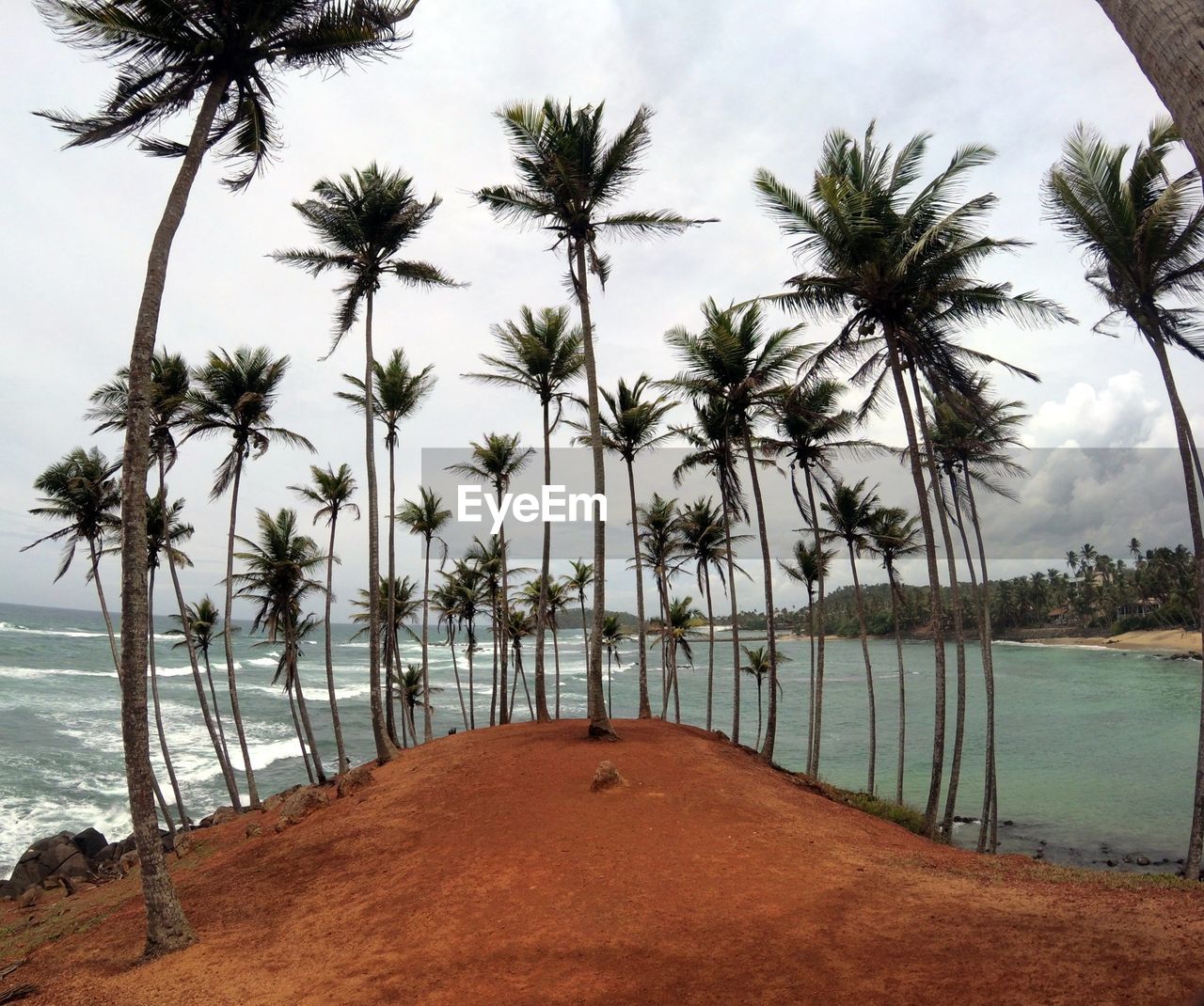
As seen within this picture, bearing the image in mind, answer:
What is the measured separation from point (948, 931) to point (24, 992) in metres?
9.17

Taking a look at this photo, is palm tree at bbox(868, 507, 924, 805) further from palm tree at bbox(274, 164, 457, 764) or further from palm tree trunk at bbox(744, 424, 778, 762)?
palm tree at bbox(274, 164, 457, 764)

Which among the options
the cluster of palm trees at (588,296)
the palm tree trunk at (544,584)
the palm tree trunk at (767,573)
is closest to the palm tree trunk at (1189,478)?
the cluster of palm trees at (588,296)

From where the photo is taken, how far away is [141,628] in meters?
6.89

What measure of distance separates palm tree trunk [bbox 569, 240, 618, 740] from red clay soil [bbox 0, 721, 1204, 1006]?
229cm

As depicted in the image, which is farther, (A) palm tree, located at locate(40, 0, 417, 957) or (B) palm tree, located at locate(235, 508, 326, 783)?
(B) palm tree, located at locate(235, 508, 326, 783)

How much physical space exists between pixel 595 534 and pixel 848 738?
116 feet

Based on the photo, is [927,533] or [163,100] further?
[927,533]

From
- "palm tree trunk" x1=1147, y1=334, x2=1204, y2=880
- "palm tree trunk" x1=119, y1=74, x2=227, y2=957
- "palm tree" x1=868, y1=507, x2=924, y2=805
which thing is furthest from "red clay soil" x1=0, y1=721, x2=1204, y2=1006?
"palm tree" x1=868, y1=507, x2=924, y2=805

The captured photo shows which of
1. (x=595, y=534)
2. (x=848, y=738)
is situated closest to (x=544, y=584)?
(x=595, y=534)

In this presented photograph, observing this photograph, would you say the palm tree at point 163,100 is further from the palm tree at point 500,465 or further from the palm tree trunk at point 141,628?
the palm tree at point 500,465

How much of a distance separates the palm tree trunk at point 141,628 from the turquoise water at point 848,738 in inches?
285

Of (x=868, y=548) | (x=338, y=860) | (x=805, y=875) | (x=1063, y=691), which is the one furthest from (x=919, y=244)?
(x=1063, y=691)

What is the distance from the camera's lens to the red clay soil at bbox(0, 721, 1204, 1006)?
4980 mm

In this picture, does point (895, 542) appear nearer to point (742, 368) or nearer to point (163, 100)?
point (742, 368)
